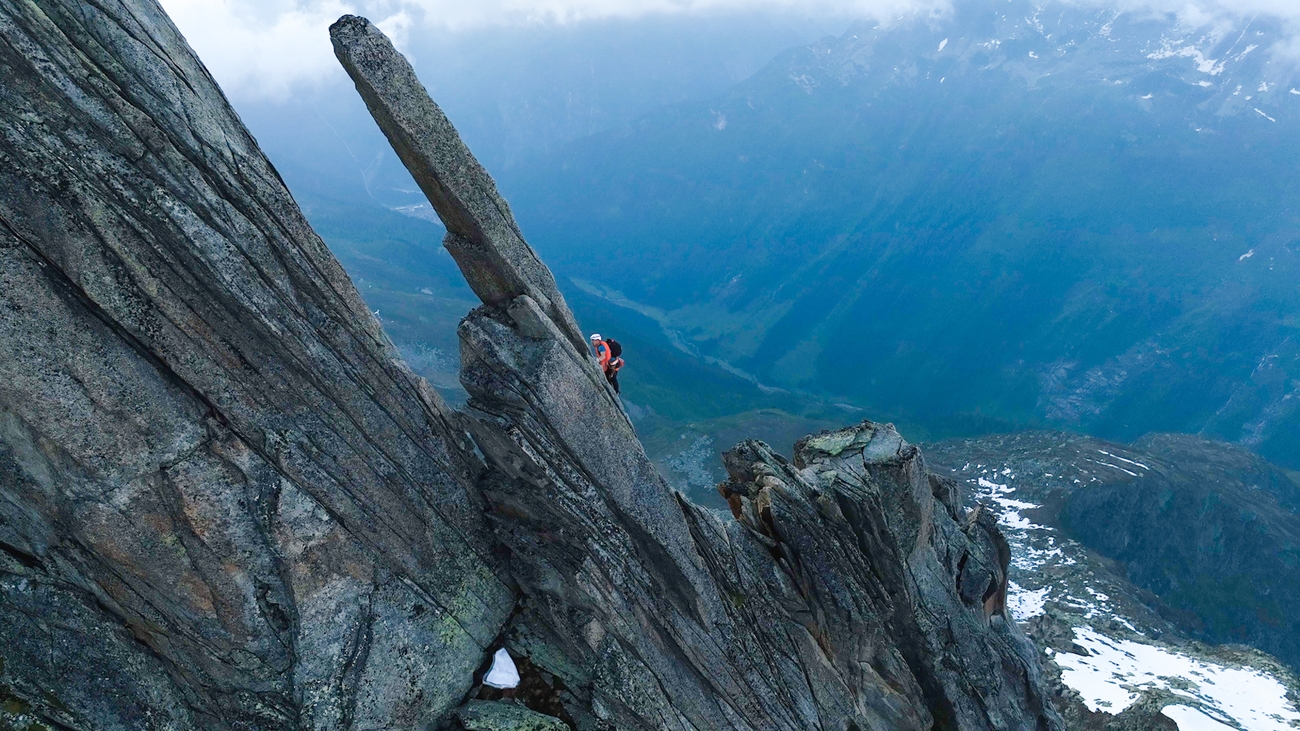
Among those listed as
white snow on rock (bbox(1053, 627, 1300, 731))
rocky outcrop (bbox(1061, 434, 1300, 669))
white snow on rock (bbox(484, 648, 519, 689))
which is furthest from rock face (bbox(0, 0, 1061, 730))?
rocky outcrop (bbox(1061, 434, 1300, 669))

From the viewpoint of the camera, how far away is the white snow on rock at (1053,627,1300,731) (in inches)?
2352

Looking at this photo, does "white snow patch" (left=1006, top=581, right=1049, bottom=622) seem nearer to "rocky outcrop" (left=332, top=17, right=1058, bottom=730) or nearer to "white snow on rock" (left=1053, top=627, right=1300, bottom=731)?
"white snow on rock" (left=1053, top=627, right=1300, bottom=731)

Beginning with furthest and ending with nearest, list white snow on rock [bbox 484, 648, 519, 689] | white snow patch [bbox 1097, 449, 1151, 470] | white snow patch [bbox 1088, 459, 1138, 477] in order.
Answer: white snow patch [bbox 1097, 449, 1151, 470] → white snow patch [bbox 1088, 459, 1138, 477] → white snow on rock [bbox 484, 648, 519, 689]

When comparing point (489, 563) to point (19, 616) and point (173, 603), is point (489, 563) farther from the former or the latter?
point (19, 616)

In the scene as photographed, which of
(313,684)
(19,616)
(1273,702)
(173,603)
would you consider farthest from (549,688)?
(1273,702)

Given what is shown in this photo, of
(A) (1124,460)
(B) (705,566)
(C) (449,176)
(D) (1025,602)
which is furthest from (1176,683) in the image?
(A) (1124,460)

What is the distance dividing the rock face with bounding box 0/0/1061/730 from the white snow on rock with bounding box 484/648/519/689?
1.43 ft

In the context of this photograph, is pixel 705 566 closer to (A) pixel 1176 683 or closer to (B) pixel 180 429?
(B) pixel 180 429

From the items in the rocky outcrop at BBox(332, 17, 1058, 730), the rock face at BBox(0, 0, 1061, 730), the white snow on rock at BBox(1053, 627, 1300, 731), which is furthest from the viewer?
the white snow on rock at BBox(1053, 627, 1300, 731)

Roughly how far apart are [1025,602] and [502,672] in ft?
305

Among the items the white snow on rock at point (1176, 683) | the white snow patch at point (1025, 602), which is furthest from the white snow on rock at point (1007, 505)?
the white snow on rock at point (1176, 683)

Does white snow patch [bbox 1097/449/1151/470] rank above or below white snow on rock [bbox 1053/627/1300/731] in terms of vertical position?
above

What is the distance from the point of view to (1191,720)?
56.0 metres

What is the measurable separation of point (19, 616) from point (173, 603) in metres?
3.83
